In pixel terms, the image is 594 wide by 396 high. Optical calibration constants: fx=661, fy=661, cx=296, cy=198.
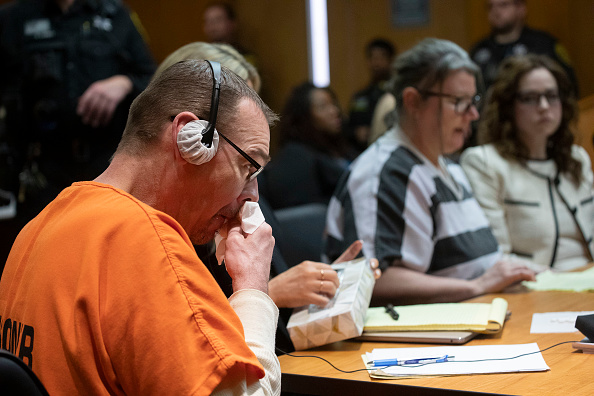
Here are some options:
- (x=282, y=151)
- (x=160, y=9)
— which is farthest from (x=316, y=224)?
(x=160, y=9)

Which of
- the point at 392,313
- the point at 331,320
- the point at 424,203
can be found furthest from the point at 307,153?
the point at 331,320

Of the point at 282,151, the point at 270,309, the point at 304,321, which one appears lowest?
the point at 282,151

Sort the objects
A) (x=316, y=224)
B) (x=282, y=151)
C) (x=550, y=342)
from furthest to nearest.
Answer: (x=282, y=151) < (x=316, y=224) < (x=550, y=342)

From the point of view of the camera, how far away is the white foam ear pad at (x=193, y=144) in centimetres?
110

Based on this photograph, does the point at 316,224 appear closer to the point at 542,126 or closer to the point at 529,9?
the point at 542,126

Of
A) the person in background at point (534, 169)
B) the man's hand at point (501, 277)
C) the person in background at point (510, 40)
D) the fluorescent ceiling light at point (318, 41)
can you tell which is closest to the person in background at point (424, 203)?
the man's hand at point (501, 277)

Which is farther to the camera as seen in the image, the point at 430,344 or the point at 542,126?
the point at 542,126

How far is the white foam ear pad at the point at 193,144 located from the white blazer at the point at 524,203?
193cm

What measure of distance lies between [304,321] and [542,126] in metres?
1.85

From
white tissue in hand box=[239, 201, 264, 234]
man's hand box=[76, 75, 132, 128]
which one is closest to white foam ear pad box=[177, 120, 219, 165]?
white tissue in hand box=[239, 201, 264, 234]

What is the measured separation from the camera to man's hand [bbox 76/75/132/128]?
2.63 m

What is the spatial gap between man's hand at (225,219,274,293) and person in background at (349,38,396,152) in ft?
14.7

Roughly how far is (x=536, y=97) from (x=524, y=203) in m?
0.50

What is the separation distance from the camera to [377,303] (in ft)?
6.91
